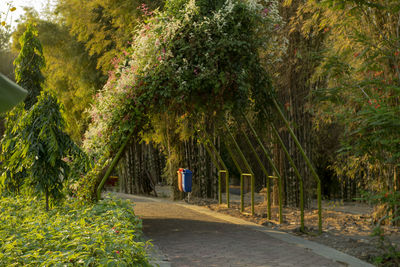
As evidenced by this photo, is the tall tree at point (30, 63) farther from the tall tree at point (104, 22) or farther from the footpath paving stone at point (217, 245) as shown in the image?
the footpath paving stone at point (217, 245)

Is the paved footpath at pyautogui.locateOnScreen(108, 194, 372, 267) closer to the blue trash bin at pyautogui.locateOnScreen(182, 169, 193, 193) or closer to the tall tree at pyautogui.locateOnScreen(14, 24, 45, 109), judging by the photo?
the blue trash bin at pyautogui.locateOnScreen(182, 169, 193, 193)

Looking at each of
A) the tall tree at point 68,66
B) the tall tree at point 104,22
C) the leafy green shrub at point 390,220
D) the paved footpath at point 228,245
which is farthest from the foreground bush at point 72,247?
the tall tree at point 68,66

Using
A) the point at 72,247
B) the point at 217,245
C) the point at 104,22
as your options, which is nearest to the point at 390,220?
the point at 217,245

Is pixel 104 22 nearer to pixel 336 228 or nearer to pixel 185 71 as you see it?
pixel 185 71

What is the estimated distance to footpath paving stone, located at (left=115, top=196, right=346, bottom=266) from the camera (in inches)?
242

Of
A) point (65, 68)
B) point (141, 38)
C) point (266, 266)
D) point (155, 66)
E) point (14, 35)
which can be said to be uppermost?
point (14, 35)

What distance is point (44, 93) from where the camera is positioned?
272 inches

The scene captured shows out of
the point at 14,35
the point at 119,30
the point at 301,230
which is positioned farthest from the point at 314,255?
the point at 14,35

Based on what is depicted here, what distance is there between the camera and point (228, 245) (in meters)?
7.20

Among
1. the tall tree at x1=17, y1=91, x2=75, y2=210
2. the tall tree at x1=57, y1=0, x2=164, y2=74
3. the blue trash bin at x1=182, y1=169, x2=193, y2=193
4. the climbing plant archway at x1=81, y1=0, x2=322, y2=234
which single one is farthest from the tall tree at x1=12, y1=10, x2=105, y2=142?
the tall tree at x1=17, y1=91, x2=75, y2=210

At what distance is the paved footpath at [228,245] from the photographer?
20.1 feet

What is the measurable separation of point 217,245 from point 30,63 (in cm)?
501

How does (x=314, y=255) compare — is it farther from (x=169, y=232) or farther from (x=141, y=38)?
(x=141, y=38)

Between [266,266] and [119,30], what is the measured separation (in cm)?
908
